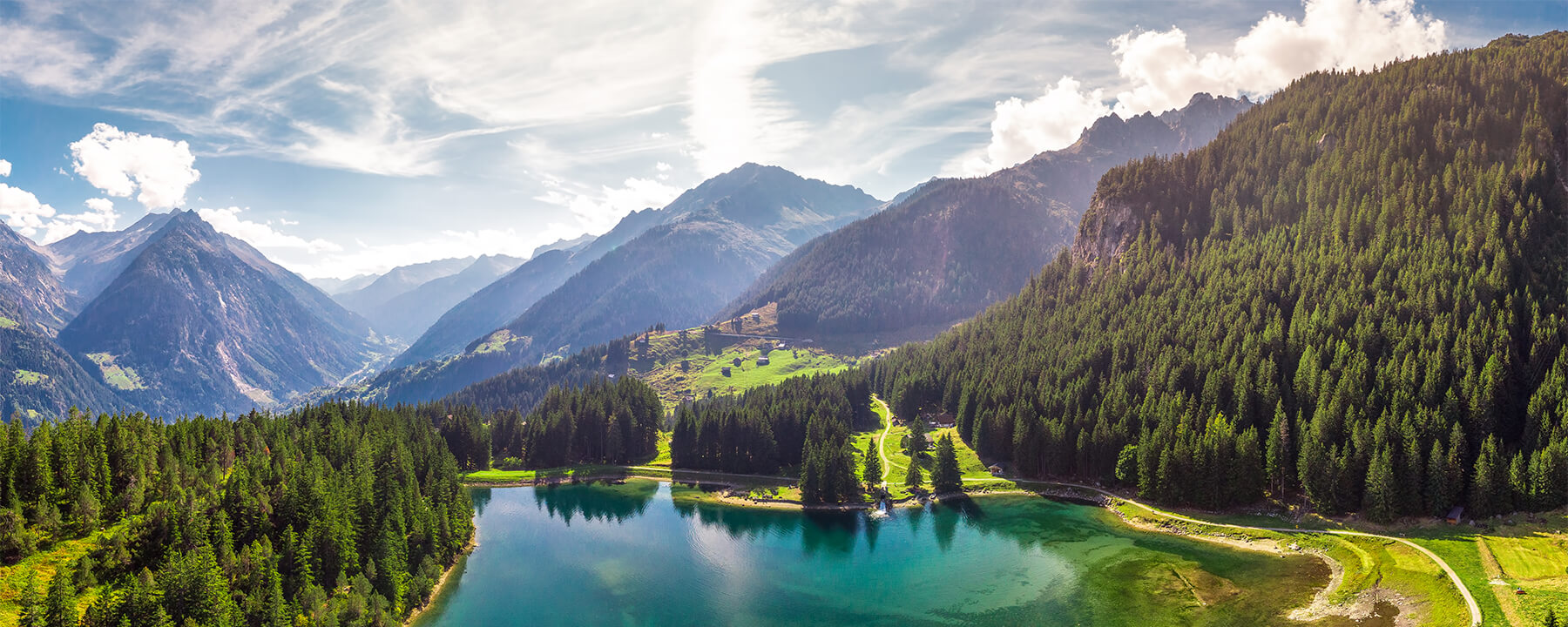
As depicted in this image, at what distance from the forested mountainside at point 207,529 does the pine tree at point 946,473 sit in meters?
83.9

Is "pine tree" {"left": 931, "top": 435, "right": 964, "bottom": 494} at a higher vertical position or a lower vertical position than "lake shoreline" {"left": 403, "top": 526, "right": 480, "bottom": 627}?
higher

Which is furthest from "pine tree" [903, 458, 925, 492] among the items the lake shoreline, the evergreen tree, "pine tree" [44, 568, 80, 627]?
the evergreen tree

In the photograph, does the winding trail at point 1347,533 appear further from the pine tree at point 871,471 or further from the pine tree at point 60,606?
the pine tree at point 60,606

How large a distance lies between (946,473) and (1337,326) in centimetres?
7130

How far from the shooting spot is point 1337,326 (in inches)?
4747

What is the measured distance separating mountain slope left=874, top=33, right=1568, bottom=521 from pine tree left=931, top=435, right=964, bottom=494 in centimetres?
1547

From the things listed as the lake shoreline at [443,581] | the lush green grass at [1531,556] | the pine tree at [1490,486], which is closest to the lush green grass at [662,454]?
the lake shoreline at [443,581]

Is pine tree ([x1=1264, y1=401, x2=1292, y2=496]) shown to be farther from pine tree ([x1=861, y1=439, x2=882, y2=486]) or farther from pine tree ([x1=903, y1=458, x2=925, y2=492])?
pine tree ([x1=861, y1=439, x2=882, y2=486])

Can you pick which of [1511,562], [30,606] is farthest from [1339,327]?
[30,606]

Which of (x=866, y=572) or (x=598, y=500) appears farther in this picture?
(x=598, y=500)

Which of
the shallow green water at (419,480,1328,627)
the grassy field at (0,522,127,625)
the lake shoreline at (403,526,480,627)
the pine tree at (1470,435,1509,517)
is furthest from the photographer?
the pine tree at (1470,435,1509,517)

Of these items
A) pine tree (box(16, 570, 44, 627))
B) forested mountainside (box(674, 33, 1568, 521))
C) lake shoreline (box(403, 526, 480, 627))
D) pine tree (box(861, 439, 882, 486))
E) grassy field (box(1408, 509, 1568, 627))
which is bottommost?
lake shoreline (box(403, 526, 480, 627))

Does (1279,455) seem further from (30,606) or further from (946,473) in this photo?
(30,606)

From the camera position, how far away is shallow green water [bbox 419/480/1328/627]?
82.3 m
